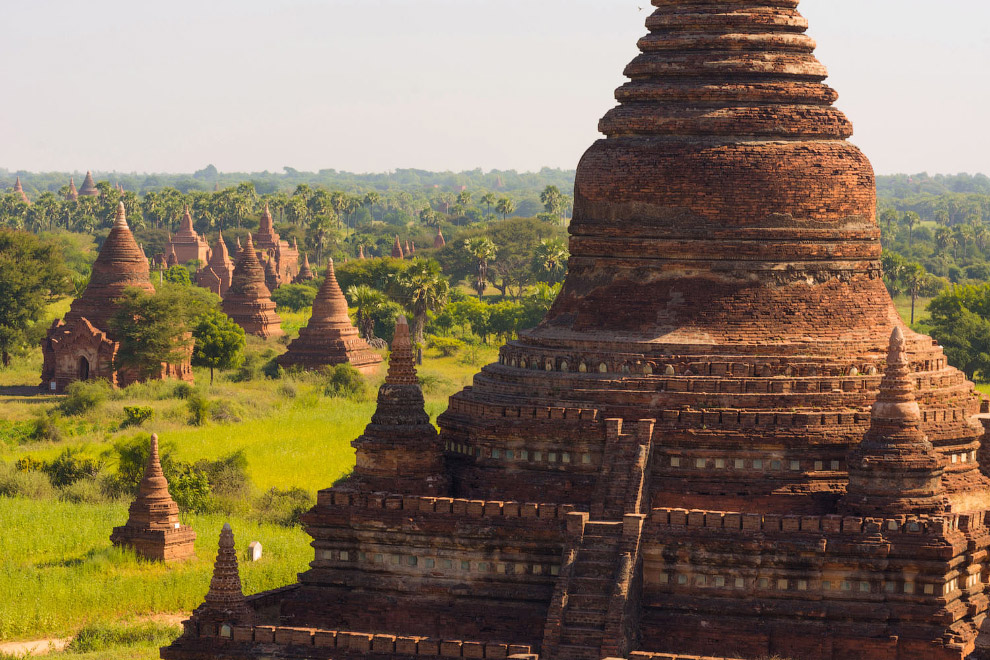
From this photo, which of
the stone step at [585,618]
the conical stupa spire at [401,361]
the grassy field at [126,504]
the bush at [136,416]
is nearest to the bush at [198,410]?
the grassy field at [126,504]

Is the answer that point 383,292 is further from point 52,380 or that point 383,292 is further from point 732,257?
point 732,257

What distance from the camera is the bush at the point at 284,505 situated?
4912cm

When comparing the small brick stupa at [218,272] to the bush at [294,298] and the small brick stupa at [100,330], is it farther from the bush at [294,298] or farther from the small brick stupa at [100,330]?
the small brick stupa at [100,330]

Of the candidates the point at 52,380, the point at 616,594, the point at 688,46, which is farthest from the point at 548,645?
the point at 52,380

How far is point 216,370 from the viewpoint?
3351 inches

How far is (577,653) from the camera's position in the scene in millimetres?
26672

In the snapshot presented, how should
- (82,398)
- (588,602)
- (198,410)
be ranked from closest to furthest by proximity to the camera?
(588,602), (198,410), (82,398)

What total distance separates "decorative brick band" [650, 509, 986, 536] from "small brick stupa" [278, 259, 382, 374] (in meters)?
53.1

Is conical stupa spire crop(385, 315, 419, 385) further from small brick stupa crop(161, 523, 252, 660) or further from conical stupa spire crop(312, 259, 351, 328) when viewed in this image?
conical stupa spire crop(312, 259, 351, 328)

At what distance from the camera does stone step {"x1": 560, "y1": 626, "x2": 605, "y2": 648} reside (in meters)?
26.8

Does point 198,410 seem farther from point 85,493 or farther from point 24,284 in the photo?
point 24,284

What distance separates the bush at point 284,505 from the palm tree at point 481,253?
75002 mm

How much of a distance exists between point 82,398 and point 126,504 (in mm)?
20719

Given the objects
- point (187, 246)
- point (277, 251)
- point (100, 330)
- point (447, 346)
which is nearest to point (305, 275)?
point (277, 251)
